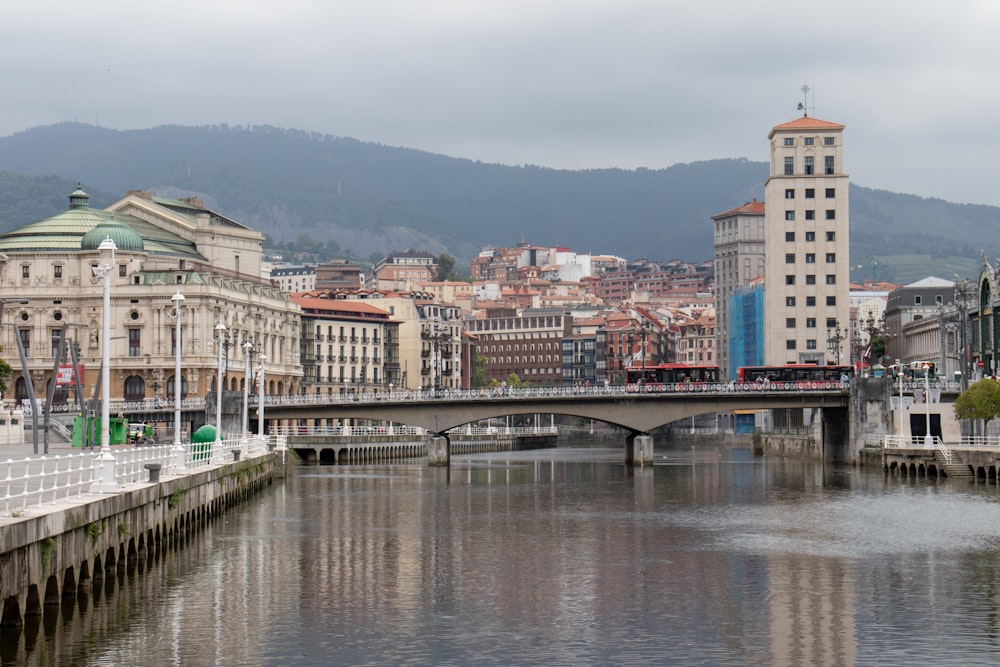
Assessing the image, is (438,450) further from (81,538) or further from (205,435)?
(81,538)

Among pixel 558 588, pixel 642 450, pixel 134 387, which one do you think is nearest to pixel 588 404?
pixel 642 450

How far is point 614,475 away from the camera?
420 ft

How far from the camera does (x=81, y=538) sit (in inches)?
1786

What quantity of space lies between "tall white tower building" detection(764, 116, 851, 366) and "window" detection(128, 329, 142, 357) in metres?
69.7

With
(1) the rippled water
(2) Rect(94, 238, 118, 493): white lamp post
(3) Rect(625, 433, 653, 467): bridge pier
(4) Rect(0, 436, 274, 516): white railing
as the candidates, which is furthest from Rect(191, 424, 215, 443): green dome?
(3) Rect(625, 433, 653, 467): bridge pier

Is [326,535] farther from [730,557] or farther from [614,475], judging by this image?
[614,475]

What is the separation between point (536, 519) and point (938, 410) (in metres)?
69.0

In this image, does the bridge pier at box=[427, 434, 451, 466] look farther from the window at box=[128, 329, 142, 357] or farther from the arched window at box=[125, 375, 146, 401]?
the window at box=[128, 329, 142, 357]

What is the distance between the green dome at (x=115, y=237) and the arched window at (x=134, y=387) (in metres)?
14.1

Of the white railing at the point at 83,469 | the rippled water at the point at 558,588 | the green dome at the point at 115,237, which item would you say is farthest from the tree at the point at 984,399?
the green dome at the point at 115,237

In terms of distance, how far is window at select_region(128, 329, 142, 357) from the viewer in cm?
18112

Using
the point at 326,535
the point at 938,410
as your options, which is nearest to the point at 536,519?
the point at 326,535

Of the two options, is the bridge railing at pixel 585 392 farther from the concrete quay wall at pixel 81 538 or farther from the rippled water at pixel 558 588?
the concrete quay wall at pixel 81 538

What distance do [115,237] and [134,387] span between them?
1635 cm
